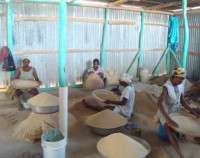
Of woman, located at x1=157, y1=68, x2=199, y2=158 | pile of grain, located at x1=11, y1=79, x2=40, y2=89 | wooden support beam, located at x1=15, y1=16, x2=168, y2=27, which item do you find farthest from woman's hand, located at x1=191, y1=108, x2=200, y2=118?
wooden support beam, located at x1=15, y1=16, x2=168, y2=27

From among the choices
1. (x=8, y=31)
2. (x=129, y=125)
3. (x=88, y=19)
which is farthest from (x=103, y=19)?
(x=129, y=125)

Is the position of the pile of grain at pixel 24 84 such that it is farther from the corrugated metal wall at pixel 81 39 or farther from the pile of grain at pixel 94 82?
the pile of grain at pixel 94 82

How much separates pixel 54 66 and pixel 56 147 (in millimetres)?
4482

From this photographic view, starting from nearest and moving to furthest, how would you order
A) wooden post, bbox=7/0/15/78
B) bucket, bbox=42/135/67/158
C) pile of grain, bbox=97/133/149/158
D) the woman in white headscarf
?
pile of grain, bbox=97/133/149/158 < bucket, bbox=42/135/67/158 < the woman in white headscarf < wooden post, bbox=7/0/15/78

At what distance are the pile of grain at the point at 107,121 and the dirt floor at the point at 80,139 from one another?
0.22m

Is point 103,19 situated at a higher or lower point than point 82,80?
higher

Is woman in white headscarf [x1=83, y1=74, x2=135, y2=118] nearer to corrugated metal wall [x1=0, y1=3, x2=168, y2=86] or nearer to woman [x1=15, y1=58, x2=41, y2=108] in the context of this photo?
woman [x1=15, y1=58, x2=41, y2=108]

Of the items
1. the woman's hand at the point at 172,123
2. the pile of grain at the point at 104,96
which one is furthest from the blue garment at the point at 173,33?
the woman's hand at the point at 172,123

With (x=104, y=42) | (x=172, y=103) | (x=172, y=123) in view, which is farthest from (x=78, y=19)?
(x=172, y=123)

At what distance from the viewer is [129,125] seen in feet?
14.9

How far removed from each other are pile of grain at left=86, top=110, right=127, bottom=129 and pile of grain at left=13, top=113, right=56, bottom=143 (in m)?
0.63

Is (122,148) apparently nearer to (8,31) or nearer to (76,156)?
(76,156)

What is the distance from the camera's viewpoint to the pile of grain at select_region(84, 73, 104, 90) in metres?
7.22

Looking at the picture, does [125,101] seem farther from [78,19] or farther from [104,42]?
[104,42]
